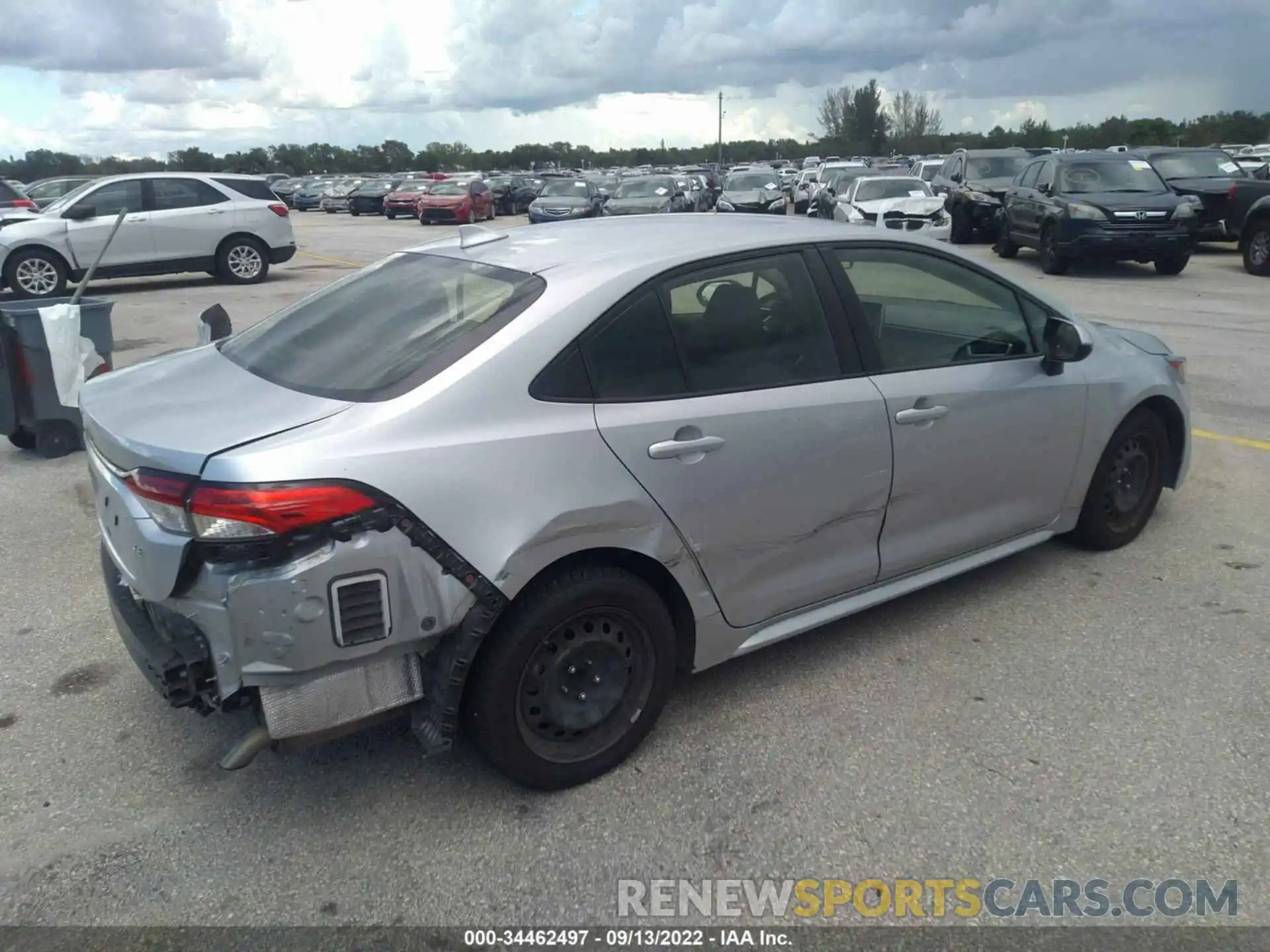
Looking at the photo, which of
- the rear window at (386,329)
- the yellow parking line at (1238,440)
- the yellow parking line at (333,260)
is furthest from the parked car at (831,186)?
the rear window at (386,329)

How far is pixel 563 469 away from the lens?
2.89 meters

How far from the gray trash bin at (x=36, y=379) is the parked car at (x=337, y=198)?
41.0 metres

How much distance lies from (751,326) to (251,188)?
1525 cm

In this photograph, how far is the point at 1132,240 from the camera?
14805mm

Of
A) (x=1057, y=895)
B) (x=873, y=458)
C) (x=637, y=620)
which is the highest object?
(x=873, y=458)

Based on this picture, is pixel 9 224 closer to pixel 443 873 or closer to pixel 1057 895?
pixel 443 873

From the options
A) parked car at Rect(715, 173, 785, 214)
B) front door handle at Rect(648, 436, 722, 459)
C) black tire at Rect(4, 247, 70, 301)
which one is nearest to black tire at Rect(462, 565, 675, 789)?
front door handle at Rect(648, 436, 722, 459)

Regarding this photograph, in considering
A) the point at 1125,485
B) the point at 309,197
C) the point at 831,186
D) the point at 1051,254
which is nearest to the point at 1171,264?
the point at 1051,254

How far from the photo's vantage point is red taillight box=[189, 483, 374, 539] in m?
2.53

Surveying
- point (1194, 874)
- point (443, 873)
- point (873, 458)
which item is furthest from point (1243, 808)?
point (443, 873)

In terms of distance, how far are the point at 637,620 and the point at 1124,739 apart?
5.33 feet

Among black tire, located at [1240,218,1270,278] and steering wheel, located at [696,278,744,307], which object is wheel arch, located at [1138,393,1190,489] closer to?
steering wheel, located at [696,278,744,307]

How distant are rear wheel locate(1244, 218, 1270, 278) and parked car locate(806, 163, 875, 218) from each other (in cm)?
702

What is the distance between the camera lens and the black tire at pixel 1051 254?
15.3 metres
